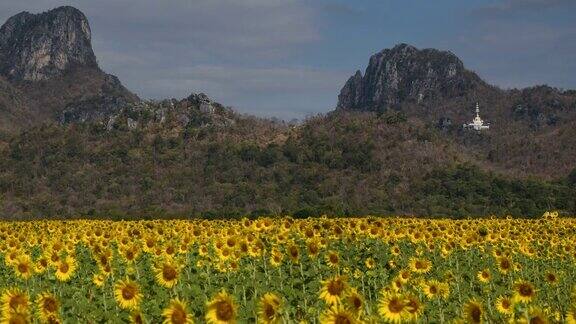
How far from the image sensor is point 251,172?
11338cm

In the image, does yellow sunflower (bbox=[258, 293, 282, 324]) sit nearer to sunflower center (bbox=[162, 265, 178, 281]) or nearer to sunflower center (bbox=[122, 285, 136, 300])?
sunflower center (bbox=[122, 285, 136, 300])

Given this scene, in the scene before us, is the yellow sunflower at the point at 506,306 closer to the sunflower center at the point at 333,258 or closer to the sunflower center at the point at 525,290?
the sunflower center at the point at 525,290

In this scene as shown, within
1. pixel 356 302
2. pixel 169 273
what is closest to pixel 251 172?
pixel 169 273

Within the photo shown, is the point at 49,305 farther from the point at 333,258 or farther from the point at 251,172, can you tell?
the point at 251,172

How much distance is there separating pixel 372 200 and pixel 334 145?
24139 mm

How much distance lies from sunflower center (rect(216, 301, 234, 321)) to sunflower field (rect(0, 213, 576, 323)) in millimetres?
11

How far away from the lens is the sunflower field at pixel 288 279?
328 inches

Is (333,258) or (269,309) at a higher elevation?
(269,309)

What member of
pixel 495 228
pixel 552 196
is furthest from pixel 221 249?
pixel 552 196

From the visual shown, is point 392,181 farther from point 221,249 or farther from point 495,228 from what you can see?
point 221,249

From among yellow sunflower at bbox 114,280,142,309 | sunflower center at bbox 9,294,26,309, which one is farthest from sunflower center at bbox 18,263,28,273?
sunflower center at bbox 9,294,26,309

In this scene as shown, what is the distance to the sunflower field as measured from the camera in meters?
8.34

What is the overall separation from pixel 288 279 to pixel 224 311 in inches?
310

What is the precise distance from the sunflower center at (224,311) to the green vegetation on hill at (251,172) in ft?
242
